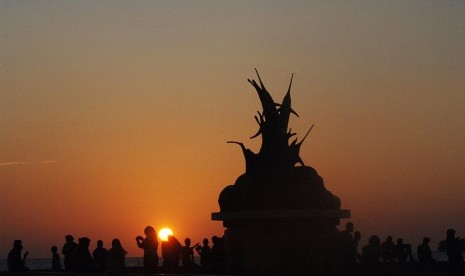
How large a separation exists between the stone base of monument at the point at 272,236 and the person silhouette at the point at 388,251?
2.37 m

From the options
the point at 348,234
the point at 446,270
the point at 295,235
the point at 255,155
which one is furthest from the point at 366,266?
the point at 255,155

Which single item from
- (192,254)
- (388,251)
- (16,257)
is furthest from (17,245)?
(388,251)

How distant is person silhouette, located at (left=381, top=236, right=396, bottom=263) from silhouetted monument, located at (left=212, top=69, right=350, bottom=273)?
2146mm

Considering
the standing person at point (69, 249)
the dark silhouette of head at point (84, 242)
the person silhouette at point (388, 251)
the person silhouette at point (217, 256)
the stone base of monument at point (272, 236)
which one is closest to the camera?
the dark silhouette of head at point (84, 242)

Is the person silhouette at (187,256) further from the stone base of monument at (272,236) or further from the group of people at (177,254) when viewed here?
the stone base of monument at (272,236)

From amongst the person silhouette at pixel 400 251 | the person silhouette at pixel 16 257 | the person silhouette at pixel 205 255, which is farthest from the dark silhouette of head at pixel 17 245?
the person silhouette at pixel 400 251

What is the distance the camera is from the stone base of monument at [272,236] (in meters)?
31.2

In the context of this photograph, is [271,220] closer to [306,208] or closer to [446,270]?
[306,208]

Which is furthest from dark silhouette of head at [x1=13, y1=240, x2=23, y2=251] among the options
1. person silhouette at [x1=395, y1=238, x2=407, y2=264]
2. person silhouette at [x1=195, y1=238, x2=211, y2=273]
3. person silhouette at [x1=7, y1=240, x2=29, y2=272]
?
person silhouette at [x1=395, y1=238, x2=407, y2=264]

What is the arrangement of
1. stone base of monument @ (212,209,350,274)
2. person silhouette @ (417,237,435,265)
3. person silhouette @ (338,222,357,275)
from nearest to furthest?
person silhouette @ (338,222,357,275), person silhouette @ (417,237,435,265), stone base of monument @ (212,209,350,274)

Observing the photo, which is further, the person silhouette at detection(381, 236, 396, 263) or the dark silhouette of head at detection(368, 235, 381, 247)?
the person silhouette at detection(381, 236, 396, 263)

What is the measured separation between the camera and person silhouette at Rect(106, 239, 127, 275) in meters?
23.1

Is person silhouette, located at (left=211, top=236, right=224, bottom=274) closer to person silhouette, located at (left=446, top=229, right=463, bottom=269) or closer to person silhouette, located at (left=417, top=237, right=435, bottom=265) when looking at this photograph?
person silhouette, located at (left=417, top=237, right=435, bottom=265)

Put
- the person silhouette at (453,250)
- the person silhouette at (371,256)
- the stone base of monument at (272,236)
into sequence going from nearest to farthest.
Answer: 1. the person silhouette at (371,256)
2. the person silhouette at (453,250)
3. the stone base of monument at (272,236)
